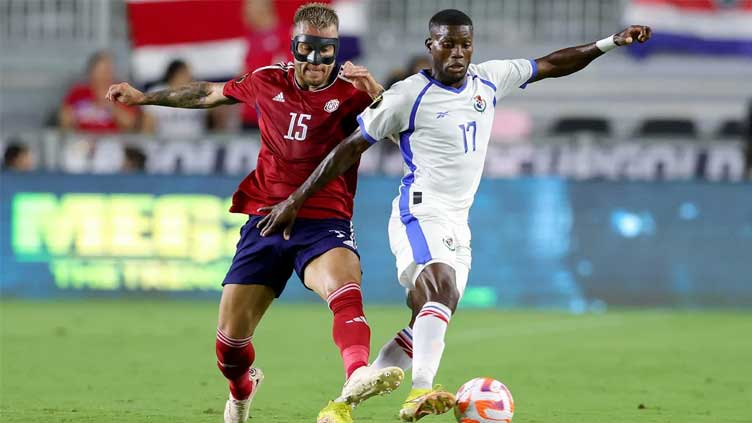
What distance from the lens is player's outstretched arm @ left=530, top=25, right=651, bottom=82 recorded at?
776cm

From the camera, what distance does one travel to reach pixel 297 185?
24.4ft

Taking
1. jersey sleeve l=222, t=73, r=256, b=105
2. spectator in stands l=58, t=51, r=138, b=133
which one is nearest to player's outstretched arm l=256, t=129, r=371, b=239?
jersey sleeve l=222, t=73, r=256, b=105

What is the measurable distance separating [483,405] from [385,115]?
1.55 m

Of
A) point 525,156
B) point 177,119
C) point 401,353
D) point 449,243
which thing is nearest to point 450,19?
point 449,243

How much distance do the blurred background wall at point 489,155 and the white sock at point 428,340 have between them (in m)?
8.75

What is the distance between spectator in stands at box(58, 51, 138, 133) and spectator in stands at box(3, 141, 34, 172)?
0.90 meters

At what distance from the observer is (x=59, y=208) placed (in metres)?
16.0

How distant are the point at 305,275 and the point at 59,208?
30.6 ft

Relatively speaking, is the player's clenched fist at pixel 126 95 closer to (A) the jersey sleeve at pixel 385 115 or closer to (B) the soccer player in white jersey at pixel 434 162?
(B) the soccer player in white jersey at pixel 434 162

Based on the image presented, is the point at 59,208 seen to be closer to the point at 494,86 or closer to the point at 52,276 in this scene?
the point at 52,276

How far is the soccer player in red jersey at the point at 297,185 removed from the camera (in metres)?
7.31

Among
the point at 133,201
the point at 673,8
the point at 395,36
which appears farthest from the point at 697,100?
the point at 133,201

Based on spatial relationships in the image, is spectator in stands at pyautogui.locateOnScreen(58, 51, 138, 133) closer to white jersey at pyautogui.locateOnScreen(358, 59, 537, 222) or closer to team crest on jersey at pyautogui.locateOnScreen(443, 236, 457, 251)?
white jersey at pyautogui.locateOnScreen(358, 59, 537, 222)

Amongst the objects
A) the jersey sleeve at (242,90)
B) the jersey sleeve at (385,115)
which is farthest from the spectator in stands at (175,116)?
the jersey sleeve at (385,115)
